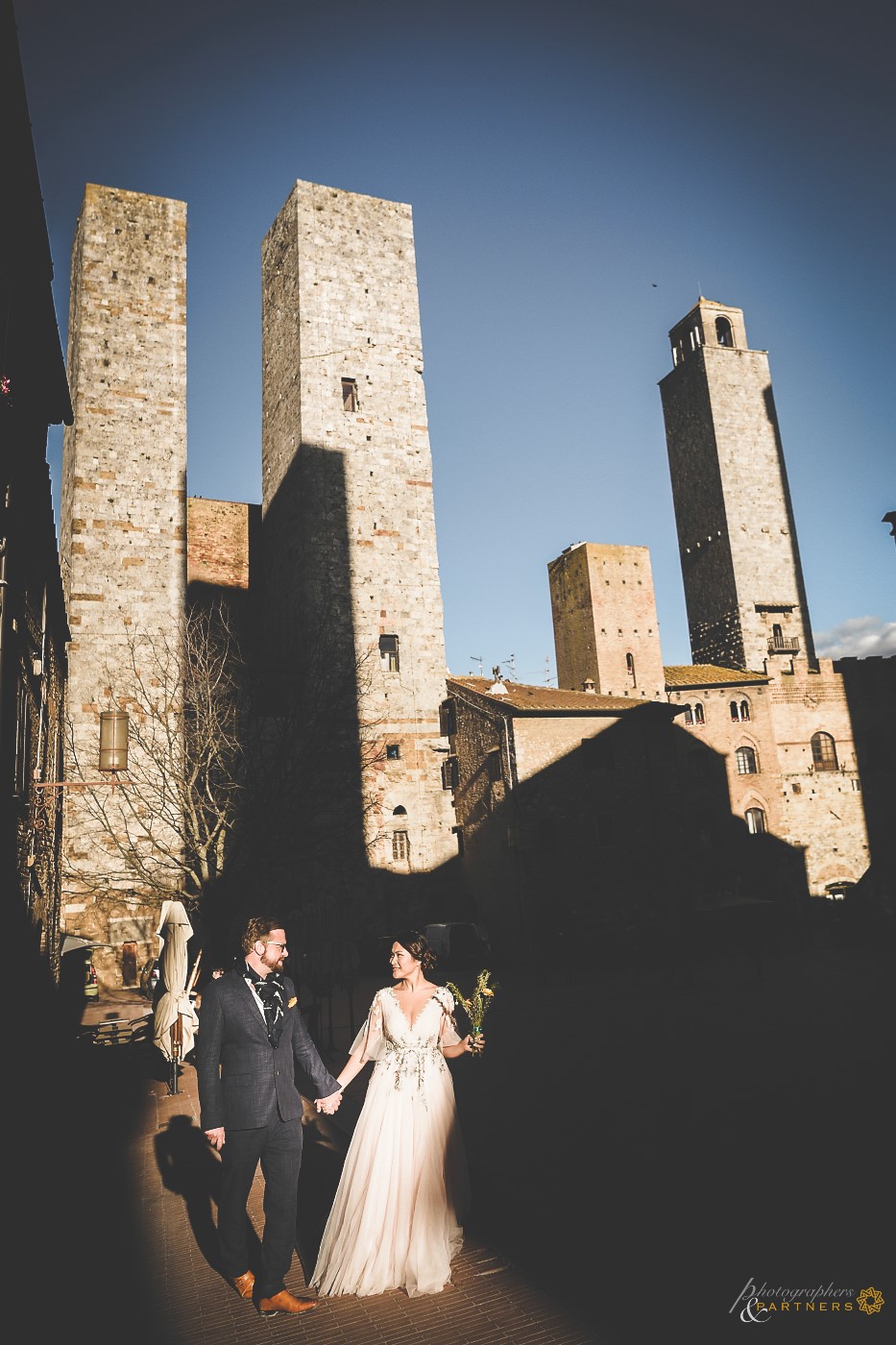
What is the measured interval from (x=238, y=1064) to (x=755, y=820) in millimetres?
27007

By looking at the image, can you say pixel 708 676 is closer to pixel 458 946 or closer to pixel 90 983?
pixel 458 946

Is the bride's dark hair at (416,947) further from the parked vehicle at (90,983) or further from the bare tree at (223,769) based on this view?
the parked vehicle at (90,983)

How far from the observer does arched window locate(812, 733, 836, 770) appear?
29.3m

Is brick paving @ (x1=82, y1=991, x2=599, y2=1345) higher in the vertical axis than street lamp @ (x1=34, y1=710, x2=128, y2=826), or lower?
lower

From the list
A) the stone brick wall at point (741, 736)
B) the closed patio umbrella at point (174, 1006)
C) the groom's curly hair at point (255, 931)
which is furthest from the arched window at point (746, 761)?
the groom's curly hair at point (255, 931)

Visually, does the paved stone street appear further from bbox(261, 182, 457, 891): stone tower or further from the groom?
bbox(261, 182, 457, 891): stone tower

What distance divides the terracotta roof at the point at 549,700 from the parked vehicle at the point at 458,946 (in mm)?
6254

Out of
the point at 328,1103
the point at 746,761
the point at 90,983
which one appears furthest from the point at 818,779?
the point at 328,1103

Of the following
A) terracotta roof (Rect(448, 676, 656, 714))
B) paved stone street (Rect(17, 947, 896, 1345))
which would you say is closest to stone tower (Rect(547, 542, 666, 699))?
terracotta roof (Rect(448, 676, 656, 714))

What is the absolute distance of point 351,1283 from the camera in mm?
4270

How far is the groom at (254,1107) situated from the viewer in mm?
4152

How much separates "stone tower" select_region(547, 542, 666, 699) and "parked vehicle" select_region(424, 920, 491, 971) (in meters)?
Result: 14.2

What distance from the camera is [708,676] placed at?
99.2 ft

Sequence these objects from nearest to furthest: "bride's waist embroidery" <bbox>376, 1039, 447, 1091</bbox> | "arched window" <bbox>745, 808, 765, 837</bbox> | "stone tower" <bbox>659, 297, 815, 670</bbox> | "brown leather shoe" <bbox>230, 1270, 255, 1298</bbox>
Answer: "brown leather shoe" <bbox>230, 1270, 255, 1298</bbox>
"bride's waist embroidery" <bbox>376, 1039, 447, 1091</bbox>
"arched window" <bbox>745, 808, 765, 837</bbox>
"stone tower" <bbox>659, 297, 815, 670</bbox>
